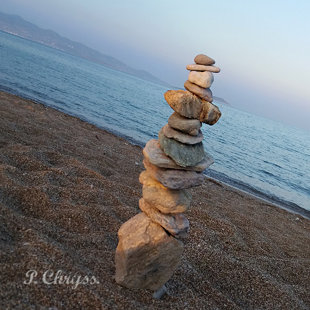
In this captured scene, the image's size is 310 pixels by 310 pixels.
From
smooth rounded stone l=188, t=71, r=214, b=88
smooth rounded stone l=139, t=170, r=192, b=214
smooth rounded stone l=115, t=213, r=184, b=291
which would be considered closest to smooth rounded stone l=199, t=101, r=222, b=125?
smooth rounded stone l=188, t=71, r=214, b=88

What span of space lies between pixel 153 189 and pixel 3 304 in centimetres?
261

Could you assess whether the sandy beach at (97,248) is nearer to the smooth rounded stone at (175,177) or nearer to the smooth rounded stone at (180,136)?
the smooth rounded stone at (175,177)

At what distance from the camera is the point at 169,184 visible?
4805mm

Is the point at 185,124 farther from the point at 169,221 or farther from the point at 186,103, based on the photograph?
the point at 169,221

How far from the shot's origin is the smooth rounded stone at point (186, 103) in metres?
4.80

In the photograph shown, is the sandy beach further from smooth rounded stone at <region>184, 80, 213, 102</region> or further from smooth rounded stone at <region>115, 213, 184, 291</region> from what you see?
smooth rounded stone at <region>184, 80, 213, 102</region>

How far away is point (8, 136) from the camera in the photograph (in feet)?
37.3

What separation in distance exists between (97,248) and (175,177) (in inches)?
94.5

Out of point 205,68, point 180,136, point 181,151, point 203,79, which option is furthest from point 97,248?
point 205,68

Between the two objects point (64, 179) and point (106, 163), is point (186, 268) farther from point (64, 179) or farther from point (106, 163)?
point (106, 163)

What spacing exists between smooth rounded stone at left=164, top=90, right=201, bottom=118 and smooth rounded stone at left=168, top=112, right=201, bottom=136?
9cm

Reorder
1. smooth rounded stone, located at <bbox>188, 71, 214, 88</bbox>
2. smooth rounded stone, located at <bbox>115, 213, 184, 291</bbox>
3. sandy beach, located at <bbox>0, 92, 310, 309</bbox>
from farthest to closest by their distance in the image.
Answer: smooth rounded stone, located at <bbox>115, 213, 184, 291</bbox> < smooth rounded stone, located at <bbox>188, 71, 214, 88</bbox> < sandy beach, located at <bbox>0, 92, 310, 309</bbox>

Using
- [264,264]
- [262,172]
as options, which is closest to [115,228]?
[264,264]

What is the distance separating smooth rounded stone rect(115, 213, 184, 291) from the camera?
4.93 m
